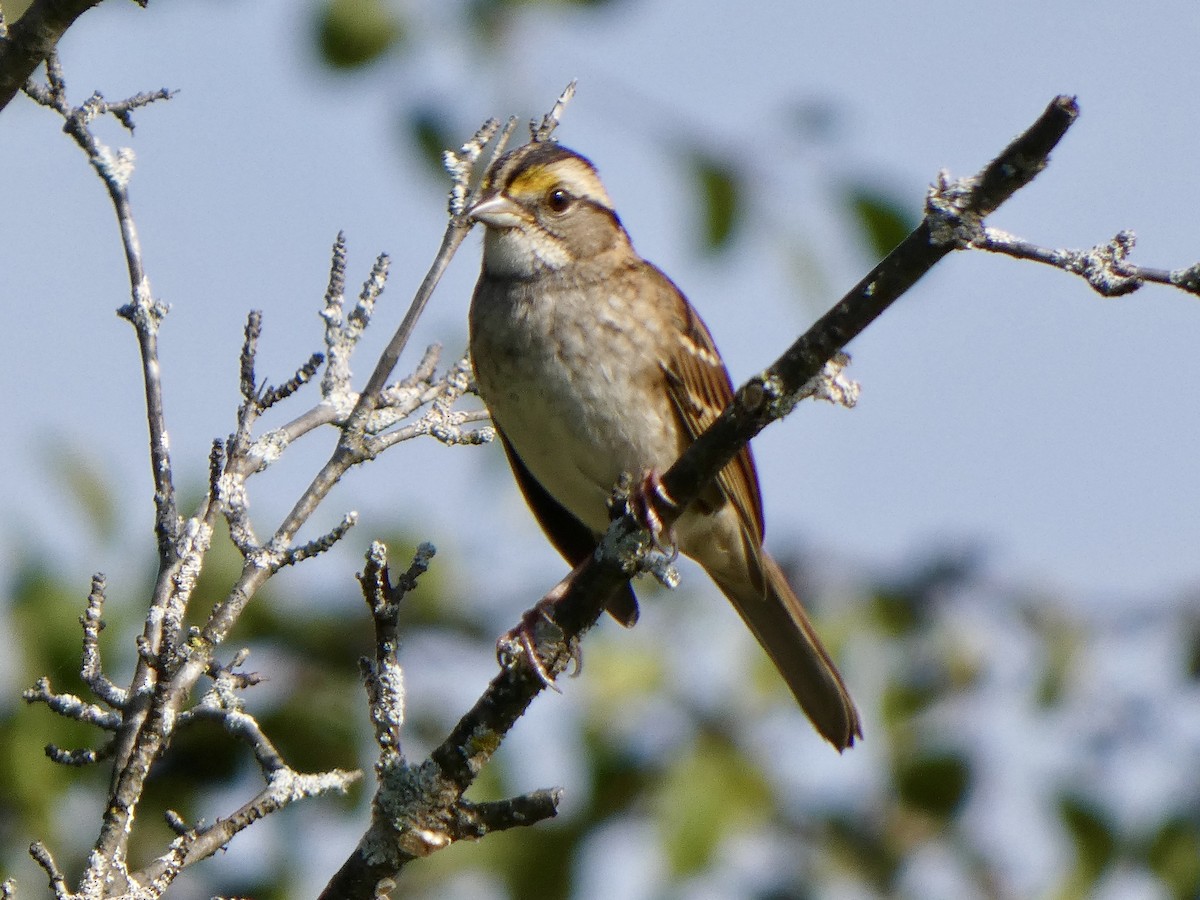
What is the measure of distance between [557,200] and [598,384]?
0.72 meters

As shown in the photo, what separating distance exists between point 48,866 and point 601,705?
7.95ft

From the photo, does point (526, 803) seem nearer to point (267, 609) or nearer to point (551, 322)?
point (551, 322)

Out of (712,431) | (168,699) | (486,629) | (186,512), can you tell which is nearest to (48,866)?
(168,699)

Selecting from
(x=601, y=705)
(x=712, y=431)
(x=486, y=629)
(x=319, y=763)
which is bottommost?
(x=712, y=431)

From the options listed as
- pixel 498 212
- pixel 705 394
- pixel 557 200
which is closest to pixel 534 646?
pixel 705 394

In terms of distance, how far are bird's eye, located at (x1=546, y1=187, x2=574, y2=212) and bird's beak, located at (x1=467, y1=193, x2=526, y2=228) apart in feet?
0.32

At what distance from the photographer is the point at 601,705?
4355mm

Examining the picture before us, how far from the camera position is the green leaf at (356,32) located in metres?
4.39

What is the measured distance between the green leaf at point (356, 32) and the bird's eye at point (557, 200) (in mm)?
627

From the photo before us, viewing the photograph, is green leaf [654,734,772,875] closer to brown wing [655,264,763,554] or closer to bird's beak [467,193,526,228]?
brown wing [655,264,763,554]

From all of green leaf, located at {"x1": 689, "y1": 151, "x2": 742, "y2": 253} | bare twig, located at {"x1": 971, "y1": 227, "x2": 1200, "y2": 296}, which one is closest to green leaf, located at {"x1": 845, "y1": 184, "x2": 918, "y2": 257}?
green leaf, located at {"x1": 689, "y1": 151, "x2": 742, "y2": 253}

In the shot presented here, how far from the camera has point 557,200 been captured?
4297 mm

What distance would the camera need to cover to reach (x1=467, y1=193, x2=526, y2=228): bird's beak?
161 inches

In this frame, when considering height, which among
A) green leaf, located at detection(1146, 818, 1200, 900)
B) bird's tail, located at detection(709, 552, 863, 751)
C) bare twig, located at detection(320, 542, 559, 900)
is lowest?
bare twig, located at detection(320, 542, 559, 900)
